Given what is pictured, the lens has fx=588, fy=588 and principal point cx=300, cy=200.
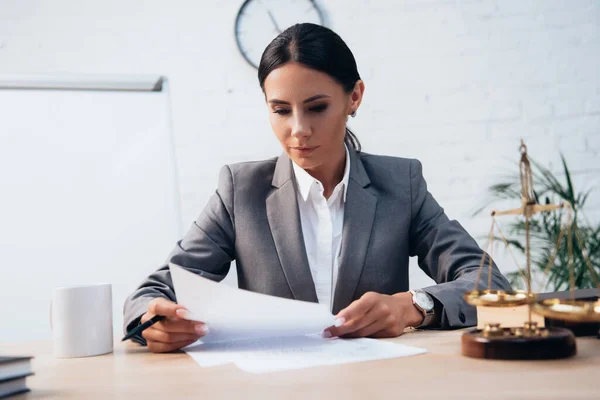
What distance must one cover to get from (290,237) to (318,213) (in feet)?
0.45

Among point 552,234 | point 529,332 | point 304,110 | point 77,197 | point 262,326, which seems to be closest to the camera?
point 529,332

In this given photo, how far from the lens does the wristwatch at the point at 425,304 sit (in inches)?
44.7

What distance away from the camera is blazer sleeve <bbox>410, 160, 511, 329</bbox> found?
45.6 inches

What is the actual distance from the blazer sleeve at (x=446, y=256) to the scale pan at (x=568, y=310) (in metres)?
0.42

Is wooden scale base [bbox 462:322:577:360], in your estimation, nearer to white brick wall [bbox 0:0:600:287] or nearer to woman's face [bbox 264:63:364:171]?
woman's face [bbox 264:63:364:171]

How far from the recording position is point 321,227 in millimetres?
1535

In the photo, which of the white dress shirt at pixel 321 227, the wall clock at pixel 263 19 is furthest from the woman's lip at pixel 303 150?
the wall clock at pixel 263 19

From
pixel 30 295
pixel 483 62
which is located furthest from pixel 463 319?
pixel 483 62

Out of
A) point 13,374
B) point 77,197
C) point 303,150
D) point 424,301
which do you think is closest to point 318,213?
point 303,150

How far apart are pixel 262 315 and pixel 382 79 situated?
1.97 metres

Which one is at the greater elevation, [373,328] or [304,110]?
[304,110]

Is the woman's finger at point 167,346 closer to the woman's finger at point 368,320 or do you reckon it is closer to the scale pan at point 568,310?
the woman's finger at point 368,320

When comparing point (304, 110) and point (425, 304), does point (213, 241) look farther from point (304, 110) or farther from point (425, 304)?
point (425, 304)

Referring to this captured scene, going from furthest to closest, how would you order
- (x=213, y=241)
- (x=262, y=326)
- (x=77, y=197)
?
(x=77, y=197)
(x=213, y=241)
(x=262, y=326)
